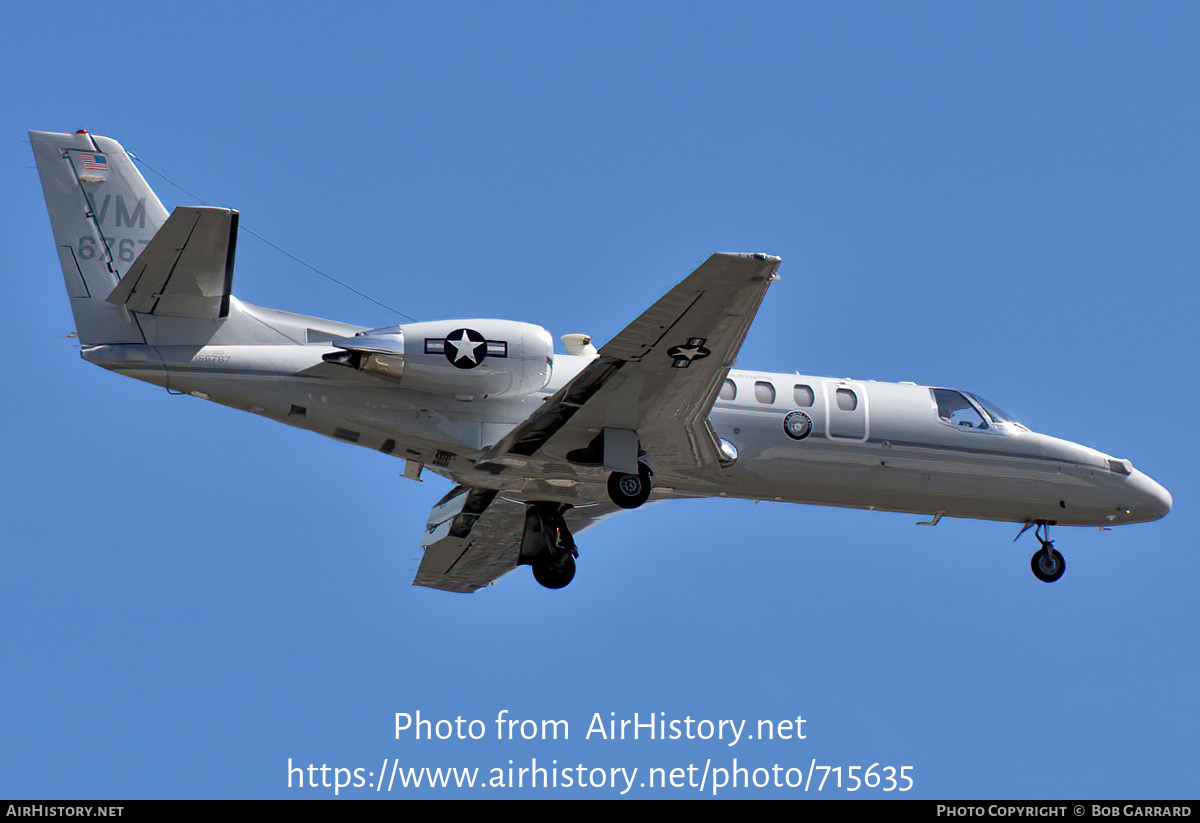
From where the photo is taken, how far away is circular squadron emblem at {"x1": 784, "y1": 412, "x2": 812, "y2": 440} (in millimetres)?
21906

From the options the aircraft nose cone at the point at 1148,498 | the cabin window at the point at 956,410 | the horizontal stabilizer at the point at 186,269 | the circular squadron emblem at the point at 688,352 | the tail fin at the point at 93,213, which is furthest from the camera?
the aircraft nose cone at the point at 1148,498

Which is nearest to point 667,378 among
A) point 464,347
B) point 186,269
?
point 464,347

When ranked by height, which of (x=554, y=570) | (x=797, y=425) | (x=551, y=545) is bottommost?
(x=554, y=570)

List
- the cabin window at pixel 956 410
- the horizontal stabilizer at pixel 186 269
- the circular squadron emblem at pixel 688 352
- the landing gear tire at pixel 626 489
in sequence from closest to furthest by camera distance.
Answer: the horizontal stabilizer at pixel 186 269
the circular squadron emblem at pixel 688 352
the landing gear tire at pixel 626 489
the cabin window at pixel 956 410

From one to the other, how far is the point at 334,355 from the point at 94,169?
14.9ft

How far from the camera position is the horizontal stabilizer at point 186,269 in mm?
17641

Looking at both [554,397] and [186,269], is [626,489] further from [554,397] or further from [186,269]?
[186,269]

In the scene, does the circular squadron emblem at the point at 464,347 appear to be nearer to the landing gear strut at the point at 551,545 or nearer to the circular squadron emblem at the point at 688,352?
the circular squadron emblem at the point at 688,352

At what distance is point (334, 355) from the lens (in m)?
19.5

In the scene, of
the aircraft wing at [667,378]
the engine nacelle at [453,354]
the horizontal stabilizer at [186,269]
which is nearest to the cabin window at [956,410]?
the aircraft wing at [667,378]

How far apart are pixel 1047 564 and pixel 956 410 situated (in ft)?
10.9

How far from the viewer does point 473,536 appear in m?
25.1

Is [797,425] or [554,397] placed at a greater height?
[797,425]

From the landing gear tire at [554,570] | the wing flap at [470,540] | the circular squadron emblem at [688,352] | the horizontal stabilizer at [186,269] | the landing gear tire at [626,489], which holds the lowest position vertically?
the landing gear tire at [554,570]
